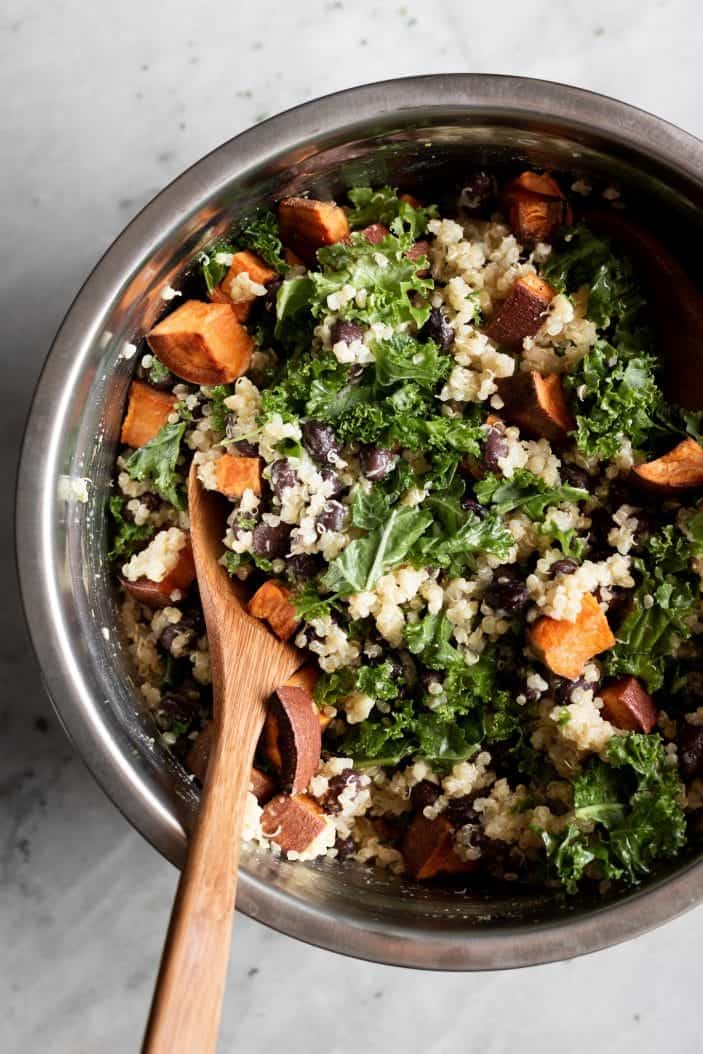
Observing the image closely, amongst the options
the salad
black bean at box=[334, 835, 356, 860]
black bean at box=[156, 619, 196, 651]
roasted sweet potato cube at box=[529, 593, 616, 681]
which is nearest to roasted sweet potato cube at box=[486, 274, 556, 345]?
the salad

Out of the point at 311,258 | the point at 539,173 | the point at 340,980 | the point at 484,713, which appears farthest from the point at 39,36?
the point at 340,980

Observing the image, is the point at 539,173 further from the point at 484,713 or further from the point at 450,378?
the point at 484,713

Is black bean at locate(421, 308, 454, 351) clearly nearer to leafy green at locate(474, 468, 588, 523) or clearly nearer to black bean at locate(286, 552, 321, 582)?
leafy green at locate(474, 468, 588, 523)

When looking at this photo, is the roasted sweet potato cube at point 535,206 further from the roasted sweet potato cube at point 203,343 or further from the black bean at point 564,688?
the black bean at point 564,688

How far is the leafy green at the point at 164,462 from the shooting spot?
8.20ft

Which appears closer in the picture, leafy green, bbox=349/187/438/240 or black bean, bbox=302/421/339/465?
black bean, bbox=302/421/339/465

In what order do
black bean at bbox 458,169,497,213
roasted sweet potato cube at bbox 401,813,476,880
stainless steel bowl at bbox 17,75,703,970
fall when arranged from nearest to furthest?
stainless steel bowl at bbox 17,75,703,970 < roasted sweet potato cube at bbox 401,813,476,880 < black bean at bbox 458,169,497,213

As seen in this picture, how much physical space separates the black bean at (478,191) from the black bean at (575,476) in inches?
28.1

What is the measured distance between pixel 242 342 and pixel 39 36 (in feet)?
4.17

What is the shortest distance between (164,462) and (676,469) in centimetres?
123

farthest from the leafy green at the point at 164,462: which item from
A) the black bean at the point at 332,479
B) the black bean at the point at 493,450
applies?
the black bean at the point at 493,450

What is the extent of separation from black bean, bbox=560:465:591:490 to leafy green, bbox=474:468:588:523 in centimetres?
2

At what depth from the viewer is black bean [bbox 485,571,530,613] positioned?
238 centimetres

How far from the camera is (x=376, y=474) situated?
2365 millimetres
